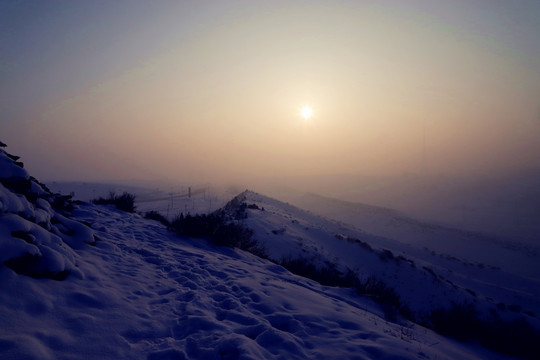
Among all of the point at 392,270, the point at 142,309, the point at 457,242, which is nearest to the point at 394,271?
the point at 392,270

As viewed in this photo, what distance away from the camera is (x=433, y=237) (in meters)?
40.6

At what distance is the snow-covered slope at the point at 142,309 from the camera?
294 cm

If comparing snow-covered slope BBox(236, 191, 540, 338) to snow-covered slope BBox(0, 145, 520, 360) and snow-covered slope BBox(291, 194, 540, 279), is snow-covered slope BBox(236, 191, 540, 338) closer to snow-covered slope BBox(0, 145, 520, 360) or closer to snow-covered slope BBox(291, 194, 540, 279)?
snow-covered slope BBox(0, 145, 520, 360)

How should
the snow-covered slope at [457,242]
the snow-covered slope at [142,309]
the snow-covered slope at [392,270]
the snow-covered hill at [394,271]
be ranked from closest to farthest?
the snow-covered slope at [142,309] → the snow-covered hill at [394,271] → the snow-covered slope at [392,270] → the snow-covered slope at [457,242]

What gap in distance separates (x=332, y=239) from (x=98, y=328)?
677 inches

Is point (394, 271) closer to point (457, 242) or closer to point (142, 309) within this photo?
point (142, 309)

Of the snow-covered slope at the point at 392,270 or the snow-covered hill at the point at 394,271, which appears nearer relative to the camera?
the snow-covered hill at the point at 394,271

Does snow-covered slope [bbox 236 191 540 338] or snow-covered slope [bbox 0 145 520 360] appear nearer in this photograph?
snow-covered slope [bbox 0 145 520 360]

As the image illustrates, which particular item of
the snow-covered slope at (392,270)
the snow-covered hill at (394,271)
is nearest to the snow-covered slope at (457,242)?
the snow-covered slope at (392,270)

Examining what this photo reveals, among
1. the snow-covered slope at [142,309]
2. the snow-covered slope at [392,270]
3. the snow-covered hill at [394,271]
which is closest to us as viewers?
the snow-covered slope at [142,309]

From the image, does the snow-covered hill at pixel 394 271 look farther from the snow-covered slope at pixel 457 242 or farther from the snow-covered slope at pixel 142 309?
the snow-covered slope at pixel 457 242

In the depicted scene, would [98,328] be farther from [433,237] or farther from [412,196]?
[412,196]

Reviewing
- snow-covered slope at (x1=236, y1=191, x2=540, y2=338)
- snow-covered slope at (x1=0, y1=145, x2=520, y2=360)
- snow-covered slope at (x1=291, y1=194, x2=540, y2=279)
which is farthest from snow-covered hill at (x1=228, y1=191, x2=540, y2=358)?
snow-covered slope at (x1=291, y1=194, x2=540, y2=279)

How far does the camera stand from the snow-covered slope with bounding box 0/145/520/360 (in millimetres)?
2941
